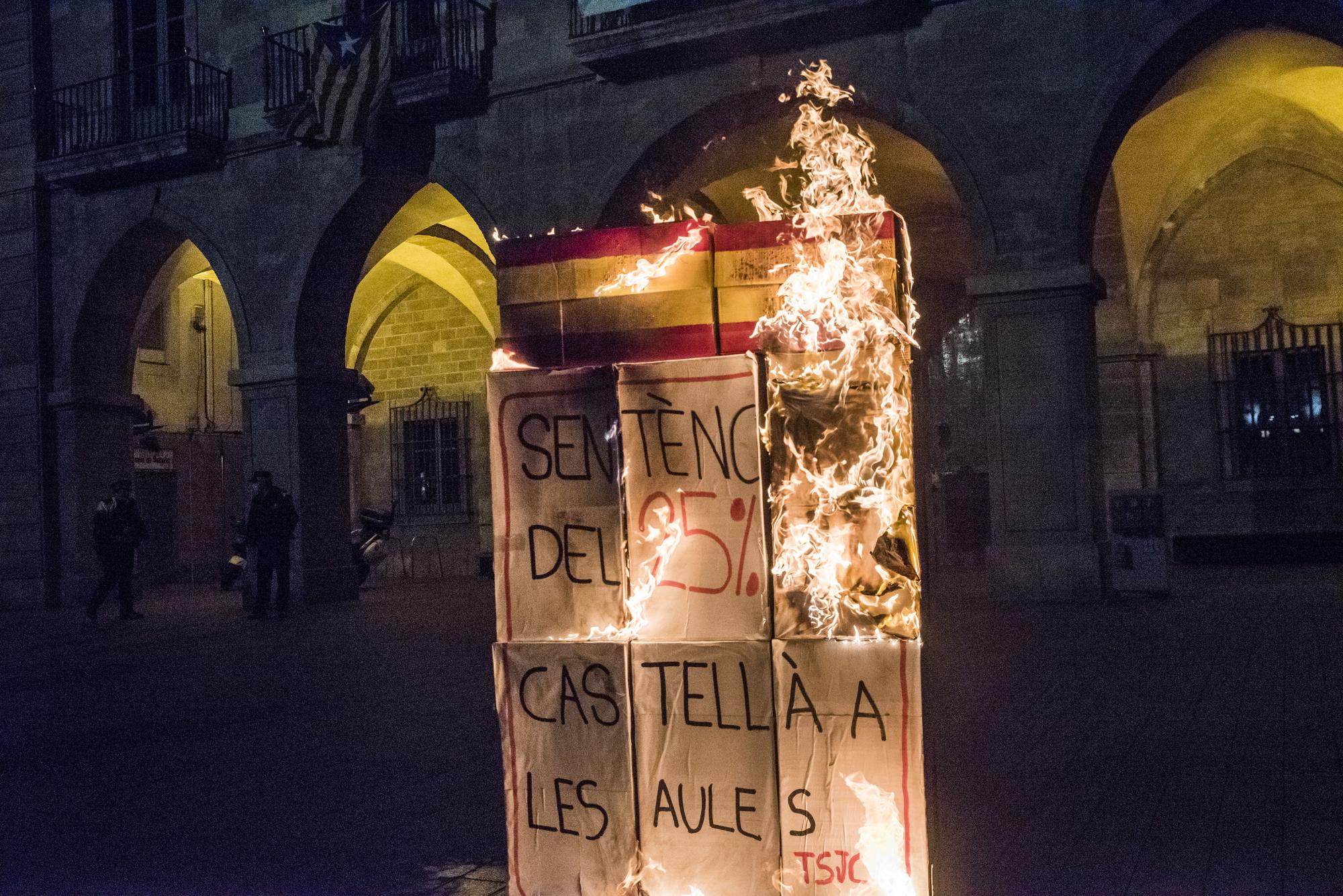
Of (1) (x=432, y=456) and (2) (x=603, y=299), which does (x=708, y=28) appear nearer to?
(2) (x=603, y=299)

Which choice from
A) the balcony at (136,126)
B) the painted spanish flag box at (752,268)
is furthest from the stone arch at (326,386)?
the painted spanish flag box at (752,268)

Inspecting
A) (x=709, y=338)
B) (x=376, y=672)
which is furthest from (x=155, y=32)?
(x=709, y=338)

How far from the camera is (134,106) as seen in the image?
706 inches

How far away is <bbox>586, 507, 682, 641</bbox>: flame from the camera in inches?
124

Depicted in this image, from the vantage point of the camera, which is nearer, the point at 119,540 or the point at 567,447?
the point at 567,447

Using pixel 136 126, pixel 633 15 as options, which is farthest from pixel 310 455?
pixel 633 15

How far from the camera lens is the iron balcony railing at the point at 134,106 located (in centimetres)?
1717

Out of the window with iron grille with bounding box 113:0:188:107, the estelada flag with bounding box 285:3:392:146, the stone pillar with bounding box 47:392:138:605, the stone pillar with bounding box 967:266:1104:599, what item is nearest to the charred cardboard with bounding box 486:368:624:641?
the stone pillar with bounding box 967:266:1104:599

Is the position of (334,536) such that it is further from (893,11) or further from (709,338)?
(709,338)

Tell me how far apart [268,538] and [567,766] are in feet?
40.6

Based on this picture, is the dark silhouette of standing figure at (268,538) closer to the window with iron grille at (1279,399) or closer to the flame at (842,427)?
the flame at (842,427)

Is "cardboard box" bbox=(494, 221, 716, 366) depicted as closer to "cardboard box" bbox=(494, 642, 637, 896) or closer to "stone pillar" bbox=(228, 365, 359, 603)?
"cardboard box" bbox=(494, 642, 637, 896)

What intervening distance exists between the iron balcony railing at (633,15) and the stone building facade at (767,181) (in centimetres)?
3

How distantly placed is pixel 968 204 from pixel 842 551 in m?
10.3
